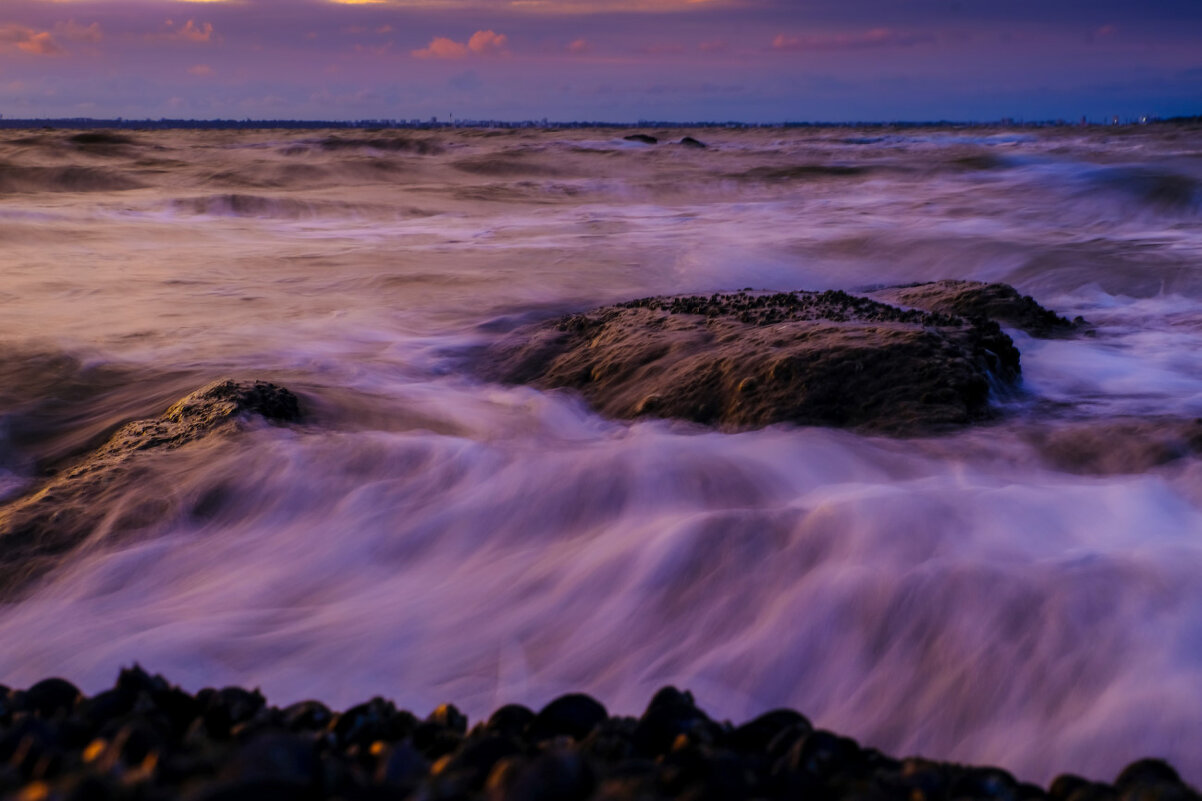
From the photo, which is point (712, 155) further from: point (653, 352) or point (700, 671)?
point (700, 671)

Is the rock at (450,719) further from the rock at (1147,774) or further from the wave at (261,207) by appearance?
the wave at (261,207)

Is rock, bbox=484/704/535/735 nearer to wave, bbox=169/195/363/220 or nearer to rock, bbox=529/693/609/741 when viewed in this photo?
rock, bbox=529/693/609/741

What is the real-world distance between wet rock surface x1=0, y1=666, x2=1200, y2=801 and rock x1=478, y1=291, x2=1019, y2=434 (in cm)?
215

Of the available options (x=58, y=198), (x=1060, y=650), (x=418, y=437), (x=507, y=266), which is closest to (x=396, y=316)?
(x=507, y=266)

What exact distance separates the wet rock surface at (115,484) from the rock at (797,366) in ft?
4.54

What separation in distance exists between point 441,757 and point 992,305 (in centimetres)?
455

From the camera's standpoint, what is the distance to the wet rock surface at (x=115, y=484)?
286 cm

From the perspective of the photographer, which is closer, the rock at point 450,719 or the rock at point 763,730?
the rock at point 763,730

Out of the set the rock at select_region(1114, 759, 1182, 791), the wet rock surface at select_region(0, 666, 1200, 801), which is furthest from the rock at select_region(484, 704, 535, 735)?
the rock at select_region(1114, 759, 1182, 791)

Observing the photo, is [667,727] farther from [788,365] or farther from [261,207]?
[261,207]

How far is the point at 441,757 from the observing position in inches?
50.1

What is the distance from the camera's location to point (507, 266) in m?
8.45

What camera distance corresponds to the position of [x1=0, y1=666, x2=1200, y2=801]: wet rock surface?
1027mm

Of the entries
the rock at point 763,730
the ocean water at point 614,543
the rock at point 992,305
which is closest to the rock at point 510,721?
the rock at point 763,730
